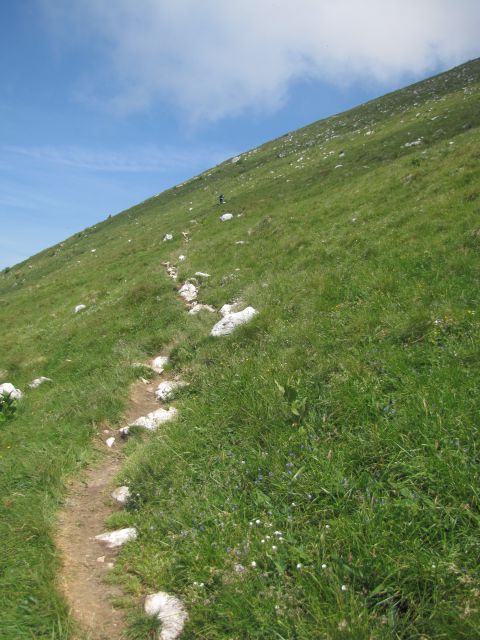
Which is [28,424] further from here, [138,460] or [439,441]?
[439,441]

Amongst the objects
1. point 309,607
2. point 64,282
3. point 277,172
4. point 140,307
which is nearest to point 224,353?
point 309,607

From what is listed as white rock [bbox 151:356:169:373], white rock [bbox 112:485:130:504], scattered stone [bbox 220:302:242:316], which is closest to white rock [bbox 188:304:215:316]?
scattered stone [bbox 220:302:242:316]

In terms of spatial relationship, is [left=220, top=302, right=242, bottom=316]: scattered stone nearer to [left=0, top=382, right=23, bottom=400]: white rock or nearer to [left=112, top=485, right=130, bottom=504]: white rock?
[left=0, top=382, right=23, bottom=400]: white rock

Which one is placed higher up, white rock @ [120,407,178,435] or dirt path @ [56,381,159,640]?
white rock @ [120,407,178,435]

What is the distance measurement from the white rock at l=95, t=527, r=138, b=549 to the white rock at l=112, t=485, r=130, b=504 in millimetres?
645

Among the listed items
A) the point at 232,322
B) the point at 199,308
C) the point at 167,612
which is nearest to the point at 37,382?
the point at 199,308

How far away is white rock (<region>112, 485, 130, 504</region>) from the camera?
6125mm

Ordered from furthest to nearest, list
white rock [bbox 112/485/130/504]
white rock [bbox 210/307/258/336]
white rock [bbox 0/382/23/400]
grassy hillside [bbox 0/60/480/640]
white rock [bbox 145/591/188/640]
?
white rock [bbox 0/382/23/400]
white rock [bbox 210/307/258/336]
white rock [bbox 112/485/130/504]
white rock [bbox 145/591/188/640]
grassy hillside [bbox 0/60/480/640]

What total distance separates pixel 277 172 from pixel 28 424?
38236 millimetres

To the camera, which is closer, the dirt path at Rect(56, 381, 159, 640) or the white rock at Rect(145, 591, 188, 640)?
the white rock at Rect(145, 591, 188, 640)

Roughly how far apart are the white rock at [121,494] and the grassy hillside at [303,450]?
13 cm

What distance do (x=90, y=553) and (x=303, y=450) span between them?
3033mm

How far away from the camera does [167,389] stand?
9.55 m

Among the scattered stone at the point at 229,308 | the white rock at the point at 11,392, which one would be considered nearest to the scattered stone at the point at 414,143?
the scattered stone at the point at 229,308
